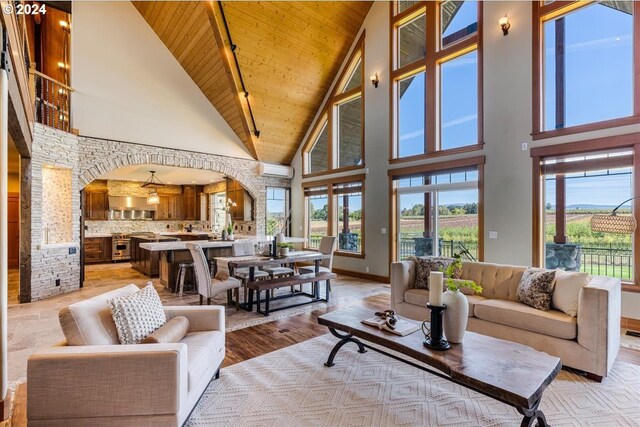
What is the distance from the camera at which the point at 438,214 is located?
6113 millimetres

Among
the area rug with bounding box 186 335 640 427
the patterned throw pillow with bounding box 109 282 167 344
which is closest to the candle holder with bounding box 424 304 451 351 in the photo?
the area rug with bounding box 186 335 640 427

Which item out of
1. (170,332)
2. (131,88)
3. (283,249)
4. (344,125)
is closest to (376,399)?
(170,332)

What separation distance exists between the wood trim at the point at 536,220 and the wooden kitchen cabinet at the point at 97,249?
11.0 metres

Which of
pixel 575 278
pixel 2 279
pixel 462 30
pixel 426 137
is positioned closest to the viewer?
pixel 2 279

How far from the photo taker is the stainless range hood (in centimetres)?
1012

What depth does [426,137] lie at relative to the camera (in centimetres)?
621

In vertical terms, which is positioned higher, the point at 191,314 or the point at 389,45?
the point at 389,45

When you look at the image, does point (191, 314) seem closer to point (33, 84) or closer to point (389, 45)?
point (33, 84)

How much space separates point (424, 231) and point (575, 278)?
3.29 meters

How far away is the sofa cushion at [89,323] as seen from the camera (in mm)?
1870

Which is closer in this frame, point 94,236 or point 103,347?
point 103,347

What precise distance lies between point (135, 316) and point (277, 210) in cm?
746

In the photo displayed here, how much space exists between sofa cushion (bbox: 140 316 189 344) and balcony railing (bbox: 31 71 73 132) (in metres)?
5.42

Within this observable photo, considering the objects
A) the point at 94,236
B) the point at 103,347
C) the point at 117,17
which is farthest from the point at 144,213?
the point at 103,347
